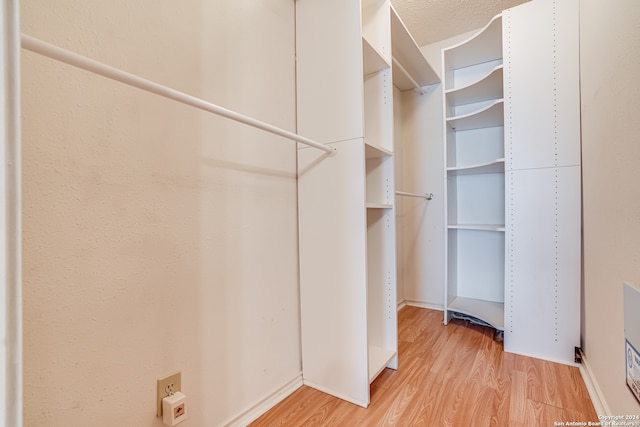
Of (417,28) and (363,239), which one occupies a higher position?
(417,28)

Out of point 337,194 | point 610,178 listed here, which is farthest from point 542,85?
point 337,194

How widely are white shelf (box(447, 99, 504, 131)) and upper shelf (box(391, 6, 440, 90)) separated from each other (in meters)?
0.47

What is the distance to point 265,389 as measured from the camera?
51.3 inches

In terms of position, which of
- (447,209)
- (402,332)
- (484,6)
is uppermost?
(484,6)

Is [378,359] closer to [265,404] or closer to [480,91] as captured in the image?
[265,404]

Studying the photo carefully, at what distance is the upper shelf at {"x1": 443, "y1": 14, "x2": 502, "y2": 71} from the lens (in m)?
2.00

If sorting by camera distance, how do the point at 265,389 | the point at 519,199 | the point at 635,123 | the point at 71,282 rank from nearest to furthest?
the point at 71,282, the point at 635,123, the point at 265,389, the point at 519,199

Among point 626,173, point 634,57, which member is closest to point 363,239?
point 626,173

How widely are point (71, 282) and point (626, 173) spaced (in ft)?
5.55

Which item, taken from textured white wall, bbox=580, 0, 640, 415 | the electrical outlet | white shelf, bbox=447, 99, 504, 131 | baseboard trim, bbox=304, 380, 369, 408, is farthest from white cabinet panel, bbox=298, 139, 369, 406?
white shelf, bbox=447, 99, 504, 131

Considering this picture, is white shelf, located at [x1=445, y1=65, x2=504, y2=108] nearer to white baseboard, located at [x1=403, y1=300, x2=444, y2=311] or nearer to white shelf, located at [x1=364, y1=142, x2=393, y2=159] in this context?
white shelf, located at [x1=364, y1=142, x2=393, y2=159]

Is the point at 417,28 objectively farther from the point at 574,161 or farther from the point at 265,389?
the point at 265,389

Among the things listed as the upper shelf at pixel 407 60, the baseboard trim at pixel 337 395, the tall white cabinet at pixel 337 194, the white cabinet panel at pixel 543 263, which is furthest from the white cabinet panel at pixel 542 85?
the baseboard trim at pixel 337 395

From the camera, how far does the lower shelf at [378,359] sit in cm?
142
